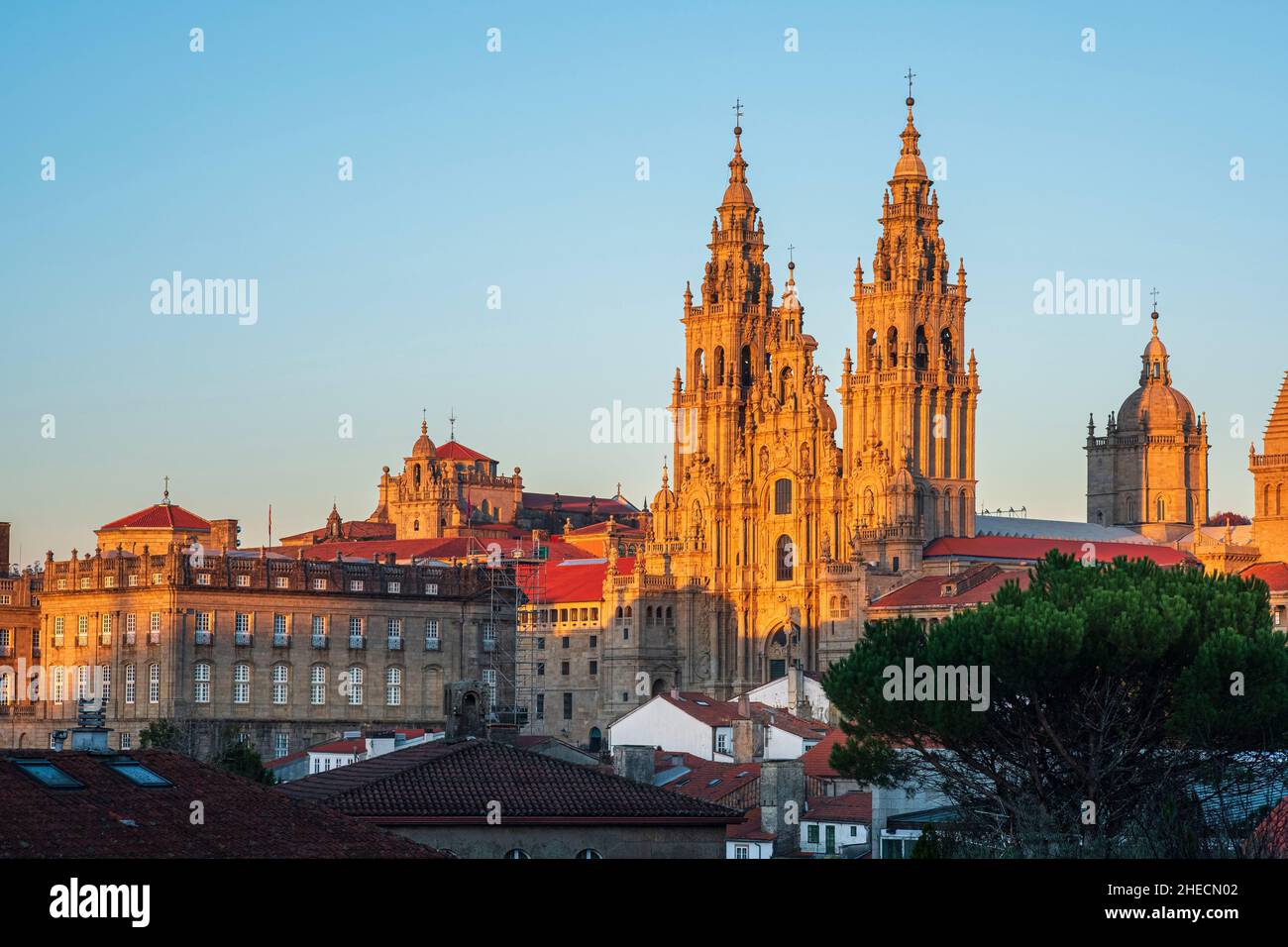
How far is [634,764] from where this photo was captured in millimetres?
69062

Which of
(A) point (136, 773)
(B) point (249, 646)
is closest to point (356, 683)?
(B) point (249, 646)

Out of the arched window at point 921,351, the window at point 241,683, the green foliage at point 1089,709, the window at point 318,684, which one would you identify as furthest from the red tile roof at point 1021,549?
the green foliage at point 1089,709

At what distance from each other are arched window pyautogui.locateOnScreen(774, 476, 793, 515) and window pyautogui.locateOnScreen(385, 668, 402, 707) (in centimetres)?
3261

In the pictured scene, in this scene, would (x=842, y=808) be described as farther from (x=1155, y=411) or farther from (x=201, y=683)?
(x=1155, y=411)

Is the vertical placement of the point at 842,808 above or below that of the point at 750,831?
above

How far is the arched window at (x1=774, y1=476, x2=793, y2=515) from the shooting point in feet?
495

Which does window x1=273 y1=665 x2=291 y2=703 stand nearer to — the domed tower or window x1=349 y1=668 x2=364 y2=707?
window x1=349 y1=668 x2=364 y2=707

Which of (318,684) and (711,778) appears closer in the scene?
(711,778)

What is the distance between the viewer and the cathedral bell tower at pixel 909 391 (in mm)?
139750

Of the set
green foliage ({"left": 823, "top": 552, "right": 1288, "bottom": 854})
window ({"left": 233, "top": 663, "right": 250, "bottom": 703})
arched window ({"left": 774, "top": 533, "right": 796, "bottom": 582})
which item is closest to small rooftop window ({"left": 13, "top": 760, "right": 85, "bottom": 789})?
green foliage ({"left": 823, "top": 552, "right": 1288, "bottom": 854})

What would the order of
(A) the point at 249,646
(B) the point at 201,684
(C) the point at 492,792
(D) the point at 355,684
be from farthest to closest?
1. (D) the point at 355,684
2. (A) the point at 249,646
3. (B) the point at 201,684
4. (C) the point at 492,792

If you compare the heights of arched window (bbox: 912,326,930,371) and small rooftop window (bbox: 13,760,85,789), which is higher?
arched window (bbox: 912,326,930,371)

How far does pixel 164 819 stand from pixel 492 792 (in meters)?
10.1
